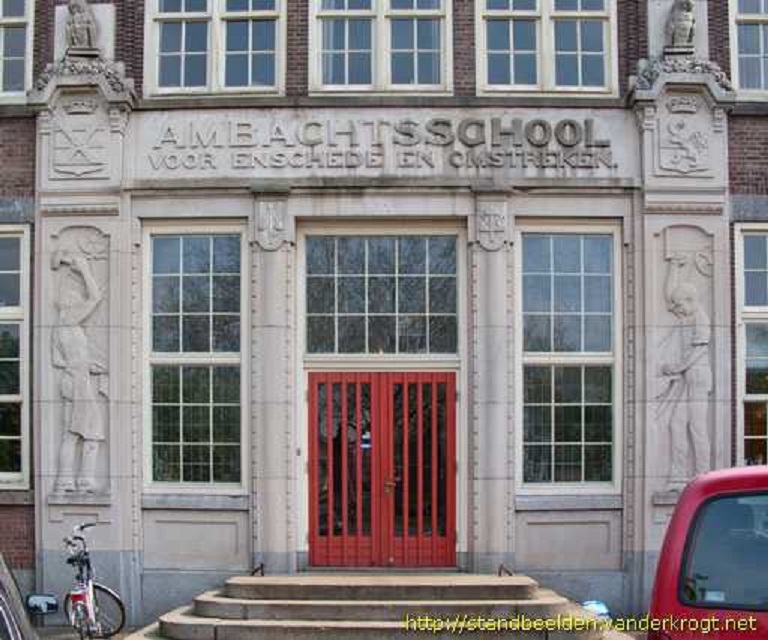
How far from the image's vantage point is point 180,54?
45.4 ft

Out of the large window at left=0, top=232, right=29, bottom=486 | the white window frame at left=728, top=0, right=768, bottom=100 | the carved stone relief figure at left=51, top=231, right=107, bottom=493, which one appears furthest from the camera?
the white window frame at left=728, top=0, right=768, bottom=100

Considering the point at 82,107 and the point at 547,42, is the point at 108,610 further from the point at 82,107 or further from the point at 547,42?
the point at 547,42

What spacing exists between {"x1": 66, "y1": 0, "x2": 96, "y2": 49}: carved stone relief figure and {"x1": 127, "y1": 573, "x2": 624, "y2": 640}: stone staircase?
257 inches

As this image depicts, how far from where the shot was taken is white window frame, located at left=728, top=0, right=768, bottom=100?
13648 mm

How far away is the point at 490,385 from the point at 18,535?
19.1 ft

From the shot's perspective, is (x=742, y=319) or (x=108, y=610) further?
(x=742, y=319)

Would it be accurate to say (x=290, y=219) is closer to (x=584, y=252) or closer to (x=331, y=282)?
(x=331, y=282)

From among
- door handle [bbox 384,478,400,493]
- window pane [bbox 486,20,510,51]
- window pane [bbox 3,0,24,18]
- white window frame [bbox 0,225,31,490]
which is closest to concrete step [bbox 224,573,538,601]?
door handle [bbox 384,478,400,493]

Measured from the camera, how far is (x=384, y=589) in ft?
39.0

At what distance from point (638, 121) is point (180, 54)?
5.58 metres

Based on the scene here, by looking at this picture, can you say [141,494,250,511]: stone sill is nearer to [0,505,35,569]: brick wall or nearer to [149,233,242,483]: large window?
[149,233,242,483]: large window

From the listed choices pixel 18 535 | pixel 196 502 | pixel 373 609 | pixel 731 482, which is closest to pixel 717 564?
pixel 731 482

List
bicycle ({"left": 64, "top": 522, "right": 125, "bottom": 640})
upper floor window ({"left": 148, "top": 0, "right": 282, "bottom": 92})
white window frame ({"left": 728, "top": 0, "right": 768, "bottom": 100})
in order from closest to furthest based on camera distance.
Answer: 1. bicycle ({"left": 64, "top": 522, "right": 125, "bottom": 640})
2. white window frame ({"left": 728, "top": 0, "right": 768, "bottom": 100})
3. upper floor window ({"left": 148, "top": 0, "right": 282, "bottom": 92})

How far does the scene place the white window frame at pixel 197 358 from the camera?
13.4 meters
